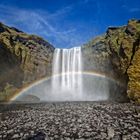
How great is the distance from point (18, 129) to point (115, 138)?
6.24 metres

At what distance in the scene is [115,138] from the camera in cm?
1384

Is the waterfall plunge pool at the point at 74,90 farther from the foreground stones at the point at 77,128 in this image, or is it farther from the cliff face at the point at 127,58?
the foreground stones at the point at 77,128

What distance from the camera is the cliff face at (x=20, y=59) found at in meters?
62.4

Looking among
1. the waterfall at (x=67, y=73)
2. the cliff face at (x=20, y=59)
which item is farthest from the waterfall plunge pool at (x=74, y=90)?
the cliff face at (x=20, y=59)

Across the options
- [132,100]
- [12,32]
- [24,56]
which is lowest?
[132,100]

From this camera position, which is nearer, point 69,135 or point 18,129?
point 69,135

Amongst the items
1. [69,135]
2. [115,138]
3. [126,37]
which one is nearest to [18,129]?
[69,135]

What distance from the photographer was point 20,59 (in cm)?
7119

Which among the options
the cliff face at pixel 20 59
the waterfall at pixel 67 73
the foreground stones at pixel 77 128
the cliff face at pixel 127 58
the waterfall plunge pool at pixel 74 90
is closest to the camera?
the foreground stones at pixel 77 128

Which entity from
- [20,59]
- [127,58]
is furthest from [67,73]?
[127,58]

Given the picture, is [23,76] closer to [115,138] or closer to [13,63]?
[13,63]

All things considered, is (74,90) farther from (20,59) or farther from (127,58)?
(127,58)

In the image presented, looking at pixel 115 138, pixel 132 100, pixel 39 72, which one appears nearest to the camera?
pixel 115 138

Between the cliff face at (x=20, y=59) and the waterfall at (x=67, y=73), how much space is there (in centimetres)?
342
